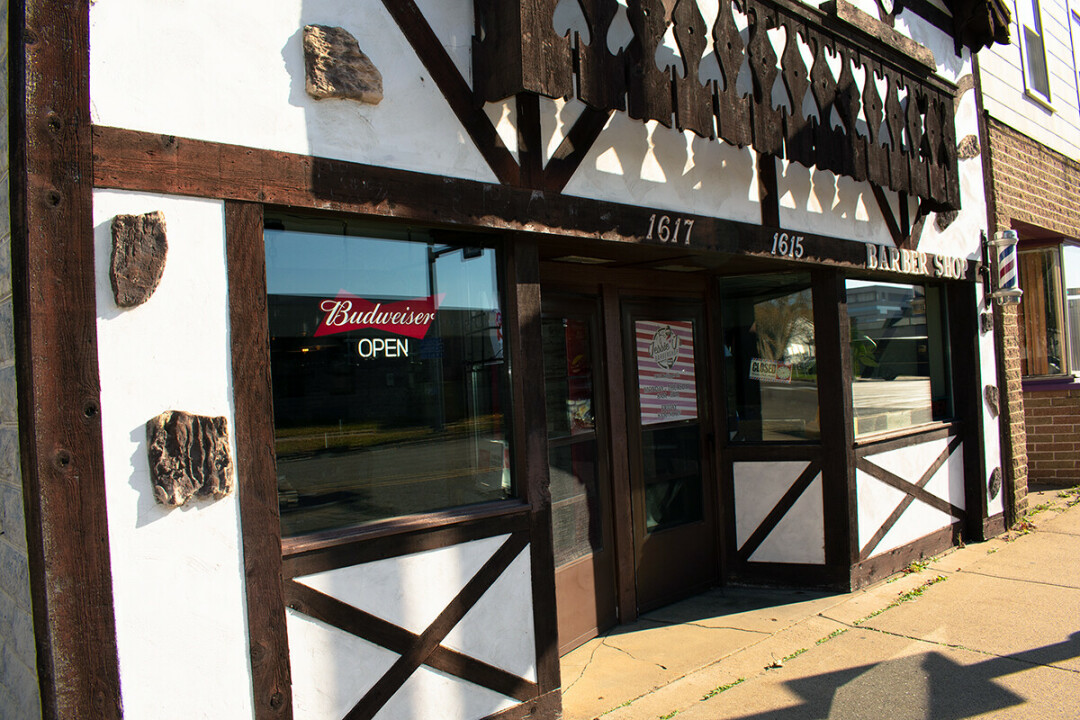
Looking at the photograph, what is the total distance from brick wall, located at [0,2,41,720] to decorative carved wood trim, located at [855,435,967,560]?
5.10 metres

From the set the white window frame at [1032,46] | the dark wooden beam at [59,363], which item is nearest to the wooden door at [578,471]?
the dark wooden beam at [59,363]

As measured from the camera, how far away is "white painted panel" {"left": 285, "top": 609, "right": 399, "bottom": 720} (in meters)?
2.97

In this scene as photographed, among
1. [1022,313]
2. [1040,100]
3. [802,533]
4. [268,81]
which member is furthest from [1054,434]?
[268,81]

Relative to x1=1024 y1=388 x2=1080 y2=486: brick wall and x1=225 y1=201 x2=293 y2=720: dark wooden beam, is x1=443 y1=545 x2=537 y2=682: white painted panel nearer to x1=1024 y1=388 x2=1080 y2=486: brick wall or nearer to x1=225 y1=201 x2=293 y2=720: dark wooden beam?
x1=225 y1=201 x2=293 y2=720: dark wooden beam

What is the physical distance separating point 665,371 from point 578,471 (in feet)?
3.69

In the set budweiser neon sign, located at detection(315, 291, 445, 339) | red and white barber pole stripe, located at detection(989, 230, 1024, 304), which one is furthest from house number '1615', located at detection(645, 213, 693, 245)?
red and white barber pole stripe, located at detection(989, 230, 1024, 304)

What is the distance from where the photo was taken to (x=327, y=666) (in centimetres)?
305

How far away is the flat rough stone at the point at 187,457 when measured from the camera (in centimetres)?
265

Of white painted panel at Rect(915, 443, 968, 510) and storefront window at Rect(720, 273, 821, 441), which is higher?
storefront window at Rect(720, 273, 821, 441)

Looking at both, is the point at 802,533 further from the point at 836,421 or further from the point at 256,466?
the point at 256,466

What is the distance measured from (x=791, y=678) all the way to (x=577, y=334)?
7.49 ft

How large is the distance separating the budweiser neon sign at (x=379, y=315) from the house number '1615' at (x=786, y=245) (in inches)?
98.8

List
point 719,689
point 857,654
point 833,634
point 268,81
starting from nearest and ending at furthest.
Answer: point 268,81 → point 719,689 → point 857,654 → point 833,634

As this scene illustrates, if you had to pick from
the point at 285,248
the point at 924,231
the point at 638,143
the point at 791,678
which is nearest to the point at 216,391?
the point at 285,248
